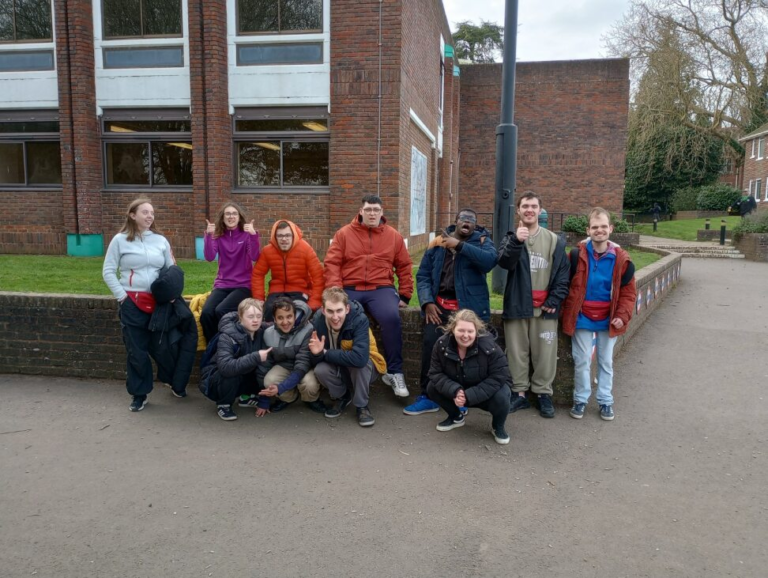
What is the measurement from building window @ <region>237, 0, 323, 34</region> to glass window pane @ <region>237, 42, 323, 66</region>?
11.8 inches

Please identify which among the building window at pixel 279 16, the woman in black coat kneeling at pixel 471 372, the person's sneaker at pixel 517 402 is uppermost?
the building window at pixel 279 16

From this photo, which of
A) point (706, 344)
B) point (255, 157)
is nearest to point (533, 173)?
point (255, 157)

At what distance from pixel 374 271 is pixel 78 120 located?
10.4 m

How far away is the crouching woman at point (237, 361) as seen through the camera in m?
4.91

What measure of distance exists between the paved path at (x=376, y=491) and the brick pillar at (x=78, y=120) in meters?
8.37

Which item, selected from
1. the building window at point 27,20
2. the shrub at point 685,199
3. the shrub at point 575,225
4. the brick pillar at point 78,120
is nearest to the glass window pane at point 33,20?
the building window at point 27,20

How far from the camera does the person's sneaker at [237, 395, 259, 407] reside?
539cm

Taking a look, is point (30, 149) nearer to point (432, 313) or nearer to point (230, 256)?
point (230, 256)

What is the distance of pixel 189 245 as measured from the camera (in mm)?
13203

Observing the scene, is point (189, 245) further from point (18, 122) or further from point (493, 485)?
point (493, 485)

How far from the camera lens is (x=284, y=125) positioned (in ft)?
42.1

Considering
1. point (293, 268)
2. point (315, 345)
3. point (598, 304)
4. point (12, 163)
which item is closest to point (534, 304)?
point (598, 304)

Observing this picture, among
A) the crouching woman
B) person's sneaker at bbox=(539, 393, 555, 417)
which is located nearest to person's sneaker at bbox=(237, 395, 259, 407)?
the crouching woman

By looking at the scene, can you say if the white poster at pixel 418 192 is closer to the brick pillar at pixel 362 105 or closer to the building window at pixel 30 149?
the brick pillar at pixel 362 105
